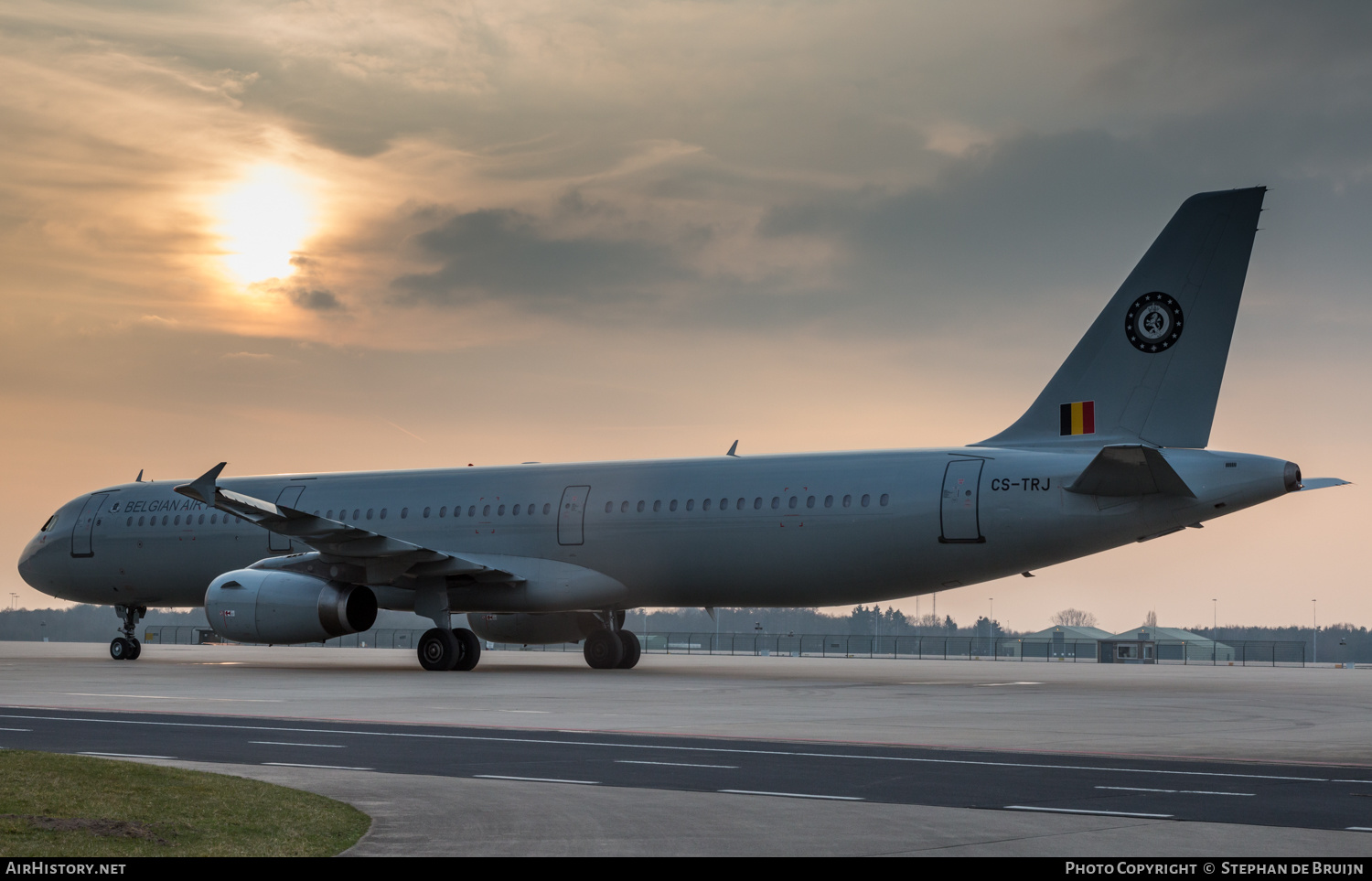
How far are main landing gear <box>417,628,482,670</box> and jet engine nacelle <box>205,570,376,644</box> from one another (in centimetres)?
134

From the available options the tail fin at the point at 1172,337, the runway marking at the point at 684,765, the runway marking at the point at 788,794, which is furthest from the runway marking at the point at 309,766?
the tail fin at the point at 1172,337

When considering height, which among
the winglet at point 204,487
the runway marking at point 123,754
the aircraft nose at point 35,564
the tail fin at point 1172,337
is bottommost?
the runway marking at point 123,754

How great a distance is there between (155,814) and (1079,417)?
72.2ft

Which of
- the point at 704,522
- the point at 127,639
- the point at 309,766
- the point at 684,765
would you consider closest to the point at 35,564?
the point at 127,639

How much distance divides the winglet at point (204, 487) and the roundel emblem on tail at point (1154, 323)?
1764 centimetres

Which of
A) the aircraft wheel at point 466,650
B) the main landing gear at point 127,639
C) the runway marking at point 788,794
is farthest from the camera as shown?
the main landing gear at point 127,639

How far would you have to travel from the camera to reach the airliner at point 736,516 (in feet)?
87.0

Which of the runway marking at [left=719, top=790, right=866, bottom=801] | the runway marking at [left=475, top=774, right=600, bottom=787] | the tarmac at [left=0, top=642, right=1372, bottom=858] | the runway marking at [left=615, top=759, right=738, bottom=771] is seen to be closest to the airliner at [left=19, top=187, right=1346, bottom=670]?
the tarmac at [left=0, top=642, right=1372, bottom=858]

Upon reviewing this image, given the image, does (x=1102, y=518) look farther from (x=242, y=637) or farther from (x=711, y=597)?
(x=242, y=637)

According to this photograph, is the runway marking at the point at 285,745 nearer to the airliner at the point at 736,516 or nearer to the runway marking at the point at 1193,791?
the runway marking at the point at 1193,791

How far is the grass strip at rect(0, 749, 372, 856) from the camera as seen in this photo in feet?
25.5

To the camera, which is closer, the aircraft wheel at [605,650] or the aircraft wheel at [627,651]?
the aircraft wheel at [605,650]
